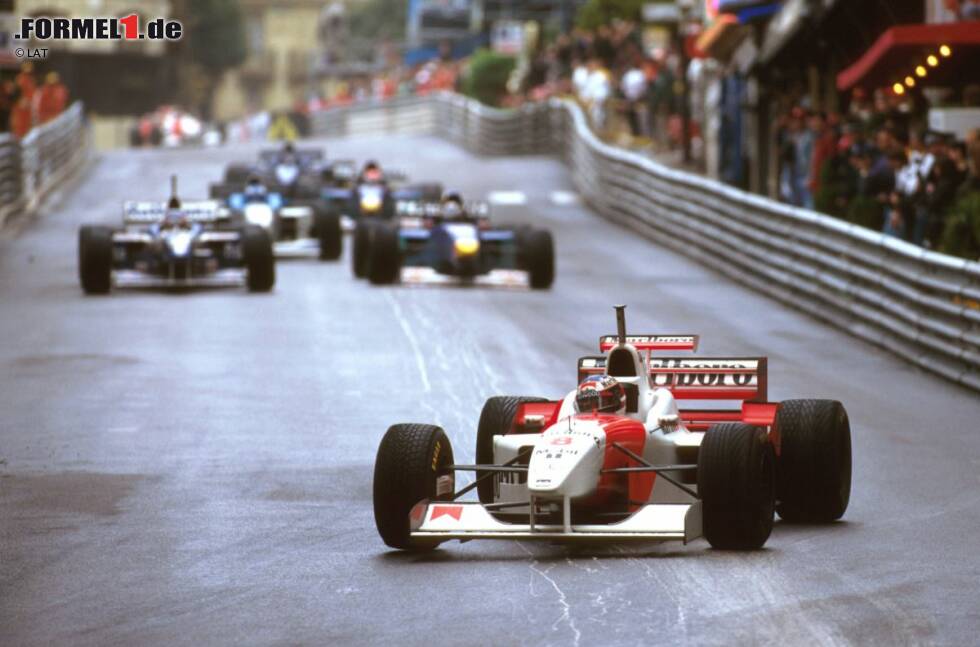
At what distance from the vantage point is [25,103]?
1761 inches

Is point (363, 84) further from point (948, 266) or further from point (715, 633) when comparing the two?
point (715, 633)

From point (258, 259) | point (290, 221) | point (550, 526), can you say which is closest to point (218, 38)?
point (290, 221)

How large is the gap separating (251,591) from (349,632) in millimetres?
1095

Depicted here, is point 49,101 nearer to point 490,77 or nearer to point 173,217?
point 490,77

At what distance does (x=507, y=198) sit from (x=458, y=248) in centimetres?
1615

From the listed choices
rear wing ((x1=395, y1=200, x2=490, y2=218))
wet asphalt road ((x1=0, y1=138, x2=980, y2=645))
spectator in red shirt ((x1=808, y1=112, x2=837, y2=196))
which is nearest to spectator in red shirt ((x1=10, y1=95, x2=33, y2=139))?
wet asphalt road ((x1=0, y1=138, x2=980, y2=645))

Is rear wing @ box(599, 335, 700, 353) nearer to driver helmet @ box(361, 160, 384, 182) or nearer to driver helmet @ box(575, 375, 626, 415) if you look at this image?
driver helmet @ box(575, 375, 626, 415)

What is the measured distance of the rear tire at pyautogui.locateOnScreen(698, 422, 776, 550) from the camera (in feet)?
33.3

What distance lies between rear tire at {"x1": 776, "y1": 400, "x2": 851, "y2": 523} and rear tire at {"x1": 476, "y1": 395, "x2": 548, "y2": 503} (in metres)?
1.40

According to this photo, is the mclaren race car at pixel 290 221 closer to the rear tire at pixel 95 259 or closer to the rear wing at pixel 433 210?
the rear wing at pixel 433 210

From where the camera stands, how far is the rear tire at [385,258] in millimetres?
25891

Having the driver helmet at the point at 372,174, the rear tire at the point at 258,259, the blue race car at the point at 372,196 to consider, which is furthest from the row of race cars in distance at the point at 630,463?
the driver helmet at the point at 372,174

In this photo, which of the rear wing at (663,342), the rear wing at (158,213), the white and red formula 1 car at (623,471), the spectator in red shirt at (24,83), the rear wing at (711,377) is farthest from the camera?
the spectator in red shirt at (24,83)

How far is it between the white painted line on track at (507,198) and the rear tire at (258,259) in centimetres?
1577
